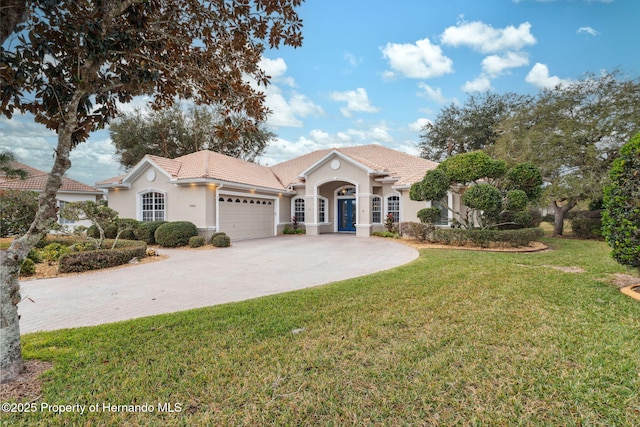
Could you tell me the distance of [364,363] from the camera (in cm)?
327

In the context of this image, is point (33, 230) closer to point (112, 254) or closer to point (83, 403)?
point (83, 403)

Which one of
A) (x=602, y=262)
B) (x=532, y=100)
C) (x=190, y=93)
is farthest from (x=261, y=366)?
(x=532, y=100)

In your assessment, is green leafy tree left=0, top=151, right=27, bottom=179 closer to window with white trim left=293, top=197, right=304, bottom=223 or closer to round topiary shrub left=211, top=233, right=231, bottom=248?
round topiary shrub left=211, top=233, right=231, bottom=248

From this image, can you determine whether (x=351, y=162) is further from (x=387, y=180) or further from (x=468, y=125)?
(x=468, y=125)

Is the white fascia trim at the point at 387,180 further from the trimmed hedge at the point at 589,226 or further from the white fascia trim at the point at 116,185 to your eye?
the white fascia trim at the point at 116,185

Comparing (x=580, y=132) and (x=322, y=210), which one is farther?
(x=322, y=210)

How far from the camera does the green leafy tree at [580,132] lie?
14.6m

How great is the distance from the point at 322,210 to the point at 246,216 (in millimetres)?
5731

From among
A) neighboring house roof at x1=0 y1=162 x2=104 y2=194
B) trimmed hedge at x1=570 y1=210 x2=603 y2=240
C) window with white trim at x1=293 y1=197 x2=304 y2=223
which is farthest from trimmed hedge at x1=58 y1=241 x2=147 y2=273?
trimmed hedge at x1=570 y1=210 x2=603 y2=240

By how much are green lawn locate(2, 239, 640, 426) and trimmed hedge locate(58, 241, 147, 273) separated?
5548mm

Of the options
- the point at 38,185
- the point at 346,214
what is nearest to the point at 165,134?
the point at 38,185

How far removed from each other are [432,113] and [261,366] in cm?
3047

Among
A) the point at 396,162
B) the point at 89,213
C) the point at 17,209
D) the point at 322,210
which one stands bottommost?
the point at 89,213

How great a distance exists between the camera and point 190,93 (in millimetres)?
4418
